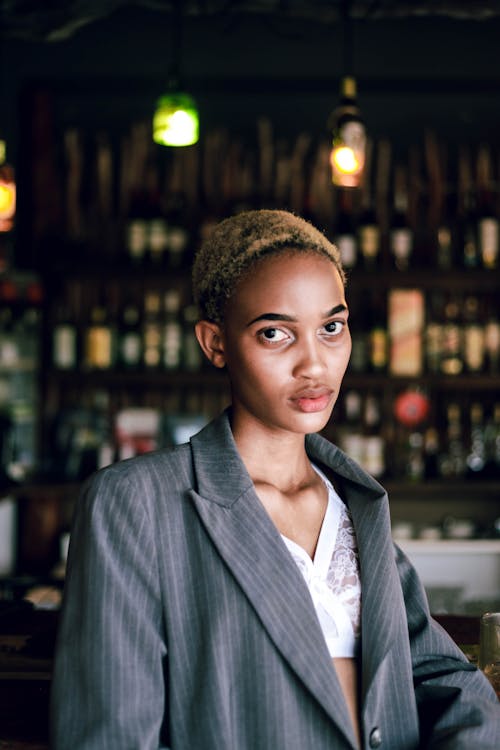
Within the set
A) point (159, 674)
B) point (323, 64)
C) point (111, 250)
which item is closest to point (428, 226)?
point (323, 64)

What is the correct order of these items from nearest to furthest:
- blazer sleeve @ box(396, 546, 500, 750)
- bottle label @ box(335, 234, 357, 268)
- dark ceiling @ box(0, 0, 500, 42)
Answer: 1. blazer sleeve @ box(396, 546, 500, 750)
2. dark ceiling @ box(0, 0, 500, 42)
3. bottle label @ box(335, 234, 357, 268)

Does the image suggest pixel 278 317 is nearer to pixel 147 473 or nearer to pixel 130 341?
pixel 147 473

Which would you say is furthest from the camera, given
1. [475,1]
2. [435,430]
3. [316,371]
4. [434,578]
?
[435,430]

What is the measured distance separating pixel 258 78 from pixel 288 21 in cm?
42

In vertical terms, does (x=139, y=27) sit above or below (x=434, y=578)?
above

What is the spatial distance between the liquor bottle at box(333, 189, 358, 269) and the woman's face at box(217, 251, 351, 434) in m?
3.29

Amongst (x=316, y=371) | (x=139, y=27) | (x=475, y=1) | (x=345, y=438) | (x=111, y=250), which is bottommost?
(x=345, y=438)

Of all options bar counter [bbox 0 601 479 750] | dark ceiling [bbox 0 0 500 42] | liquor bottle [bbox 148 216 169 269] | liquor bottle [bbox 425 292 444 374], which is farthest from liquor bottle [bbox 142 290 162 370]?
bar counter [bbox 0 601 479 750]

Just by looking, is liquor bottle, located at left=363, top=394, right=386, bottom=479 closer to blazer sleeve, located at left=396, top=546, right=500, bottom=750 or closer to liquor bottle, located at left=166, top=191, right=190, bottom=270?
liquor bottle, located at left=166, top=191, right=190, bottom=270

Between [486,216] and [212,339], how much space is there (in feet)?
12.9

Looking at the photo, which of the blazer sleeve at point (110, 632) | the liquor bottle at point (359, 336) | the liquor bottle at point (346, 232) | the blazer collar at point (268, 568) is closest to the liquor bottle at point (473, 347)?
the liquor bottle at point (359, 336)

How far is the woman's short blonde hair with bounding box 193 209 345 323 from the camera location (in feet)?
3.92

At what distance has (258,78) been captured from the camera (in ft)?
16.3

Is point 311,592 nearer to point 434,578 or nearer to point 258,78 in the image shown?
point 434,578
